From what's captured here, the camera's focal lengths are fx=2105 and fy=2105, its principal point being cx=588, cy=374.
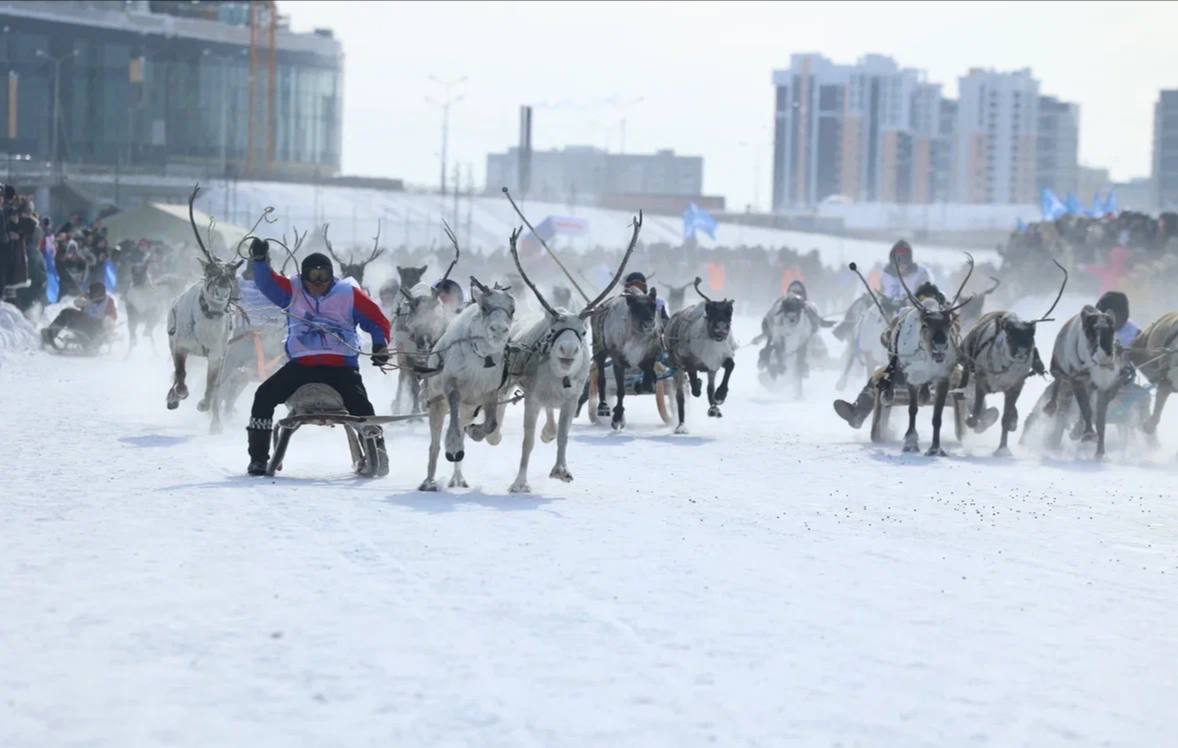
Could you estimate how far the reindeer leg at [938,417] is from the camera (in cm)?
1798

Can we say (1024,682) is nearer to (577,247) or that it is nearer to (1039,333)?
(1039,333)

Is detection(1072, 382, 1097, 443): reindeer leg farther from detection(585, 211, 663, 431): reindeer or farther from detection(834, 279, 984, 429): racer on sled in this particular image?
detection(585, 211, 663, 431): reindeer

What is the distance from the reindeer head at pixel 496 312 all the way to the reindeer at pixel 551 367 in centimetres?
19

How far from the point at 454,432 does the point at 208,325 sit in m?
5.21

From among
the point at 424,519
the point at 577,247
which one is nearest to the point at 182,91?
the point at 577,247

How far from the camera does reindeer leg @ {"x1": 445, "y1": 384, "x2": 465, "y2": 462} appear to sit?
13.3 meters

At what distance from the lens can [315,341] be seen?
13.8 meters

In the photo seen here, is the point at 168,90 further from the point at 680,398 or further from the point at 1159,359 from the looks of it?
the point at 1159,359

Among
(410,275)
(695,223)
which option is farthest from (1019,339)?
(695,223)

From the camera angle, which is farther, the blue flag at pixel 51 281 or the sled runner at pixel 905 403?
the blue flag at pixel 51 281

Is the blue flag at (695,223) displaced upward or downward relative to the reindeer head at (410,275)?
upward

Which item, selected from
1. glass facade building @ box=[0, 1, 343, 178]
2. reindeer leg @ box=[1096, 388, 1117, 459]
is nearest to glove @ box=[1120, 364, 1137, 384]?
reindeer leg @ box=[1096, 388, 1117, 459]

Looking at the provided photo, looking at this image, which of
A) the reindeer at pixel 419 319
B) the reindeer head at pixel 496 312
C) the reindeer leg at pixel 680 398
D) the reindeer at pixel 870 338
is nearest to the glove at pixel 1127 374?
the reindeer leg at pixel 680 398

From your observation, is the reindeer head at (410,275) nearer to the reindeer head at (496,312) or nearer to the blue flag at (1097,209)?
the reindeer head at (496,312)
